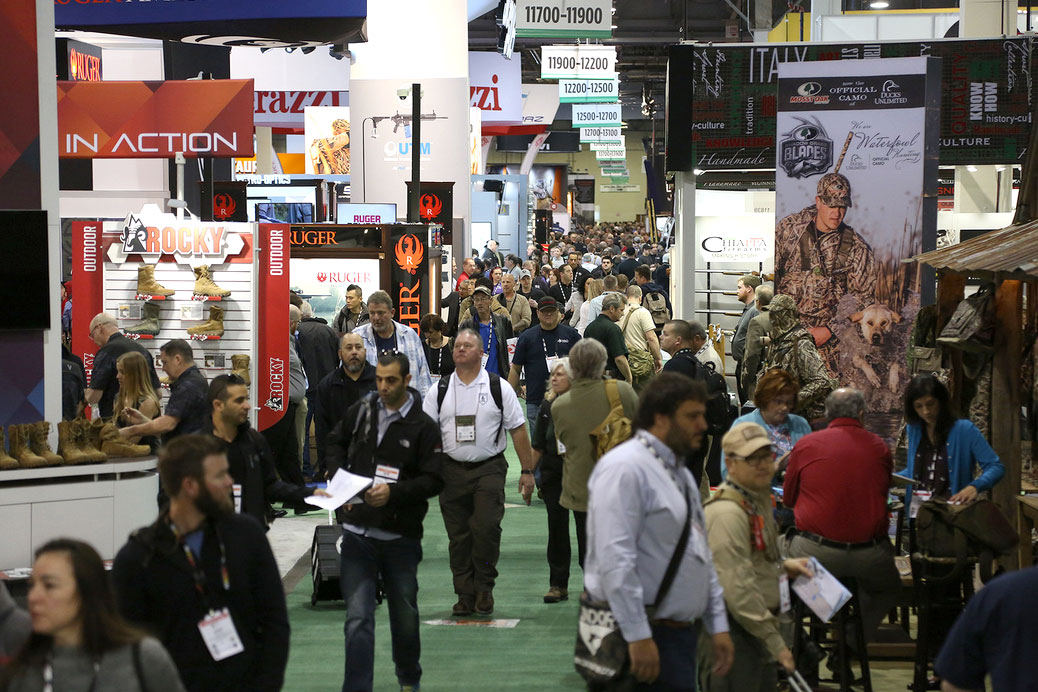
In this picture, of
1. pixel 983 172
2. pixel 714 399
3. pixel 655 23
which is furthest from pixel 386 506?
pixel 655 23

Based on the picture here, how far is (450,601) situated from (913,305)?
3437mm

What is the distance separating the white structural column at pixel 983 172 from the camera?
558 inches

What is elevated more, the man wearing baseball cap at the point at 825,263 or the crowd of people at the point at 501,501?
the man wearing baseball cap at the point at 825,263

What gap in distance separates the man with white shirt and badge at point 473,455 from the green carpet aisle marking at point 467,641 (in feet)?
1.00

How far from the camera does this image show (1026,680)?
121 inches

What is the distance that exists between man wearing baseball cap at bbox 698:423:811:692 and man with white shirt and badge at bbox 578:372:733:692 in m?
0.37

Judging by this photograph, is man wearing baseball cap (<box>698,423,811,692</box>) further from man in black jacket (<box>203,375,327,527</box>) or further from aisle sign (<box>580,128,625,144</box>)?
aisle sign (<box>580,128,625,144</box>)

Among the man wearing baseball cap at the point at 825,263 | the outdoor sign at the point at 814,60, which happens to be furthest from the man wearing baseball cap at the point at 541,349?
the outdoor sign at the point at 814,60

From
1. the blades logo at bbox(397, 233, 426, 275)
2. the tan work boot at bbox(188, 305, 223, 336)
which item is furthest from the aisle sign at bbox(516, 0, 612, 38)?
the tan work boot at bbox(188, 305, 223, 336)

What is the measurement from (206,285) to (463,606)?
11.6 feet

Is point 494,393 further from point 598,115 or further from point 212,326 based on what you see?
point 598,115

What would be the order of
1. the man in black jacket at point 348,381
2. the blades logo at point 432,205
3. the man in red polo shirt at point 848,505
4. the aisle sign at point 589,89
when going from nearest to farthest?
the man in red polo shirt at point 848,505 < the man in black jacket at point 348,381 < the blades logo at point 432,205 < the aisle sign at point 589,89

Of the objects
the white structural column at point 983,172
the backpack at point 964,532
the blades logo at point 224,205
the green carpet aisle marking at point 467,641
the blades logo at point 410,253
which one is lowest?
the green carpet aisle marking at point 467,641

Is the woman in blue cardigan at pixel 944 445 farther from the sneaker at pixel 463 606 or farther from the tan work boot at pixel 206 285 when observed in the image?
the tan work boot at pixel 206 285
